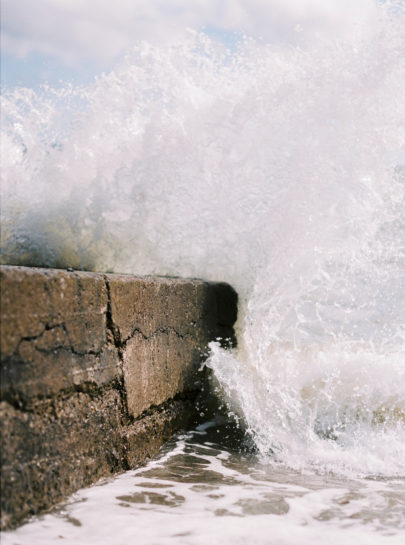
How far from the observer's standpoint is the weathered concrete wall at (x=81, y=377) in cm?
187

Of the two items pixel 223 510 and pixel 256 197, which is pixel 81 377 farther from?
pixel 256 197

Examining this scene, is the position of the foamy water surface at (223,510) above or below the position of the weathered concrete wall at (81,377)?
below

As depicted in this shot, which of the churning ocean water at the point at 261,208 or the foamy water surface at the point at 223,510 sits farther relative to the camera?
the churning ocean water at the point at 261,208

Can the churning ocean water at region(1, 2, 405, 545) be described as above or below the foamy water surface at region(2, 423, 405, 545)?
above

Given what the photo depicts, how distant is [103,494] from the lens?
2223 mm

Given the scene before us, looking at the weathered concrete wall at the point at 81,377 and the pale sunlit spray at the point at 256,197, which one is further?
the pale sunlit spray at the point at 256,197

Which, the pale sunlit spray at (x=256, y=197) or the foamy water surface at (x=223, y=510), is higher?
the pale sunlit spray at (x=256, y=197)

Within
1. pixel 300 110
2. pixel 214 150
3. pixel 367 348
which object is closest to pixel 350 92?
pixel 300 110

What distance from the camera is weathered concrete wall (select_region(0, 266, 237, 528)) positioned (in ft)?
6.15

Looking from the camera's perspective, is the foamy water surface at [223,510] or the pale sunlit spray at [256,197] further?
the pale sunlit spray at [256,197]

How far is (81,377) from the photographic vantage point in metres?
2.27

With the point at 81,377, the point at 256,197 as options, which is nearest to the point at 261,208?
the point at 256,197

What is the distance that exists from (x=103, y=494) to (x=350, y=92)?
3.00 meters

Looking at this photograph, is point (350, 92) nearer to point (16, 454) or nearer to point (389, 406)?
point (389, 406)
